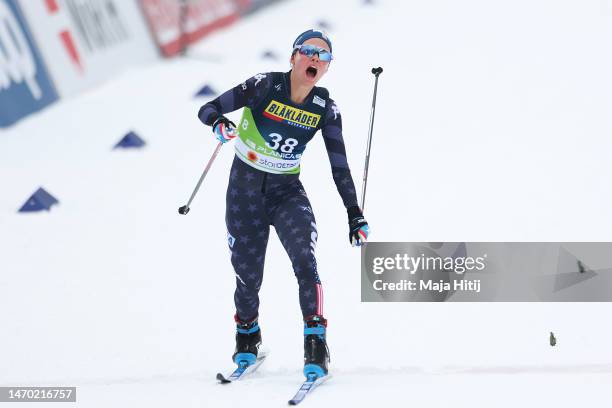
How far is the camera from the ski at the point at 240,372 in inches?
201

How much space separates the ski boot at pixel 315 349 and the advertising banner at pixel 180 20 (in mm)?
10281

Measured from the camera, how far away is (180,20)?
15164 mm

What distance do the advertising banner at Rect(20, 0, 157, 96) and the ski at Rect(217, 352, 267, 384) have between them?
7215mm

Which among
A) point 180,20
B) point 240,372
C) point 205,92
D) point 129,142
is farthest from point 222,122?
point 180,20

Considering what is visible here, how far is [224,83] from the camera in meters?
13.2

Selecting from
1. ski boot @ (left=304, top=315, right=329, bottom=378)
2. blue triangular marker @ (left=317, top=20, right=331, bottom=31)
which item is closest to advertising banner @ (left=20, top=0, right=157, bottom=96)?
blue triangular marker @ (left=317, top=20, right=331, bottom=31)

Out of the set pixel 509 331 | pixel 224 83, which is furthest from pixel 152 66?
pixel 509 331

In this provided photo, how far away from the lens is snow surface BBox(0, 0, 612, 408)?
5.26 meters

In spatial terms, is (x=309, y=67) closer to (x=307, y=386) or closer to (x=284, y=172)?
(x=284, y=172)

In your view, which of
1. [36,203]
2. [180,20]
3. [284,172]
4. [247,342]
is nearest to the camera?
[284,172]

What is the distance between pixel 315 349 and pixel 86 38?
866cm

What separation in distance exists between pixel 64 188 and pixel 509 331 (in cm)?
491

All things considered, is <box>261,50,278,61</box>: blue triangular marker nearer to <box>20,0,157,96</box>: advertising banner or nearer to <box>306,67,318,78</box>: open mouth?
<box>20,0,157,96</box>: advertising banner

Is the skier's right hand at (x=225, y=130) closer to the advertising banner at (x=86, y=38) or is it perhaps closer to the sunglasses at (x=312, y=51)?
the sunglasses at (x=312, y=51)
